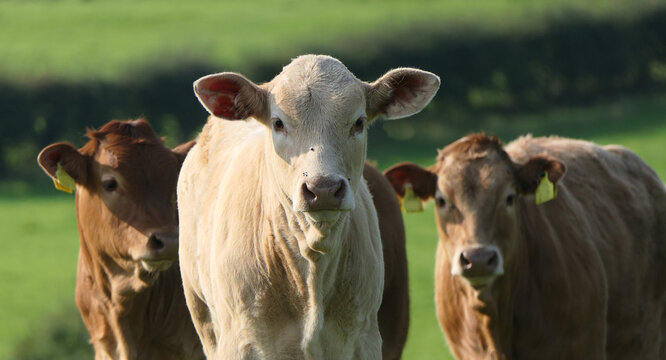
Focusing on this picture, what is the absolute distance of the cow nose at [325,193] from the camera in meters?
4.69

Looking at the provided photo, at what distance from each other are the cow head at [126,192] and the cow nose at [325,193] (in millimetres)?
2580

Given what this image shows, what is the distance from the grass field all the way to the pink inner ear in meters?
14.8

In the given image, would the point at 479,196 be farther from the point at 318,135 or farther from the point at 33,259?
the point at 33,259

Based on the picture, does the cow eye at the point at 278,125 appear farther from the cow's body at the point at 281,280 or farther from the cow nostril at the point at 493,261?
the cow nostril at the point at 493,261

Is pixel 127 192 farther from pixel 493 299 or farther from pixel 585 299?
pixel 585 299

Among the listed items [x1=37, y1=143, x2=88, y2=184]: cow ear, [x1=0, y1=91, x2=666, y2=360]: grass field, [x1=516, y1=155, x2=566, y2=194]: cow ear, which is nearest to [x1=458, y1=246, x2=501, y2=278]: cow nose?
[x1=516, y1=155, x2=566, y2=194]: cow ear

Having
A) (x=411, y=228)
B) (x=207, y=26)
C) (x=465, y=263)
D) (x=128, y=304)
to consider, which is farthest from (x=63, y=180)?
(x=207, y=26)

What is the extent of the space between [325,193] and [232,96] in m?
0.94

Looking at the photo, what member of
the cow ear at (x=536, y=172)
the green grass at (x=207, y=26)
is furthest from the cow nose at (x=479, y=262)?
the green grass at (x=207, y=26)

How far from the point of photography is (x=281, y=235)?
5.33 metres

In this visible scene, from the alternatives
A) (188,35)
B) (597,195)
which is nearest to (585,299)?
(597,195)

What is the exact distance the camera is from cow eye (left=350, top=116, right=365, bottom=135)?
16.8 ft

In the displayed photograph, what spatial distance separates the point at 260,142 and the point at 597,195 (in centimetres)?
384

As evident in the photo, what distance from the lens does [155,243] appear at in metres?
7.20
